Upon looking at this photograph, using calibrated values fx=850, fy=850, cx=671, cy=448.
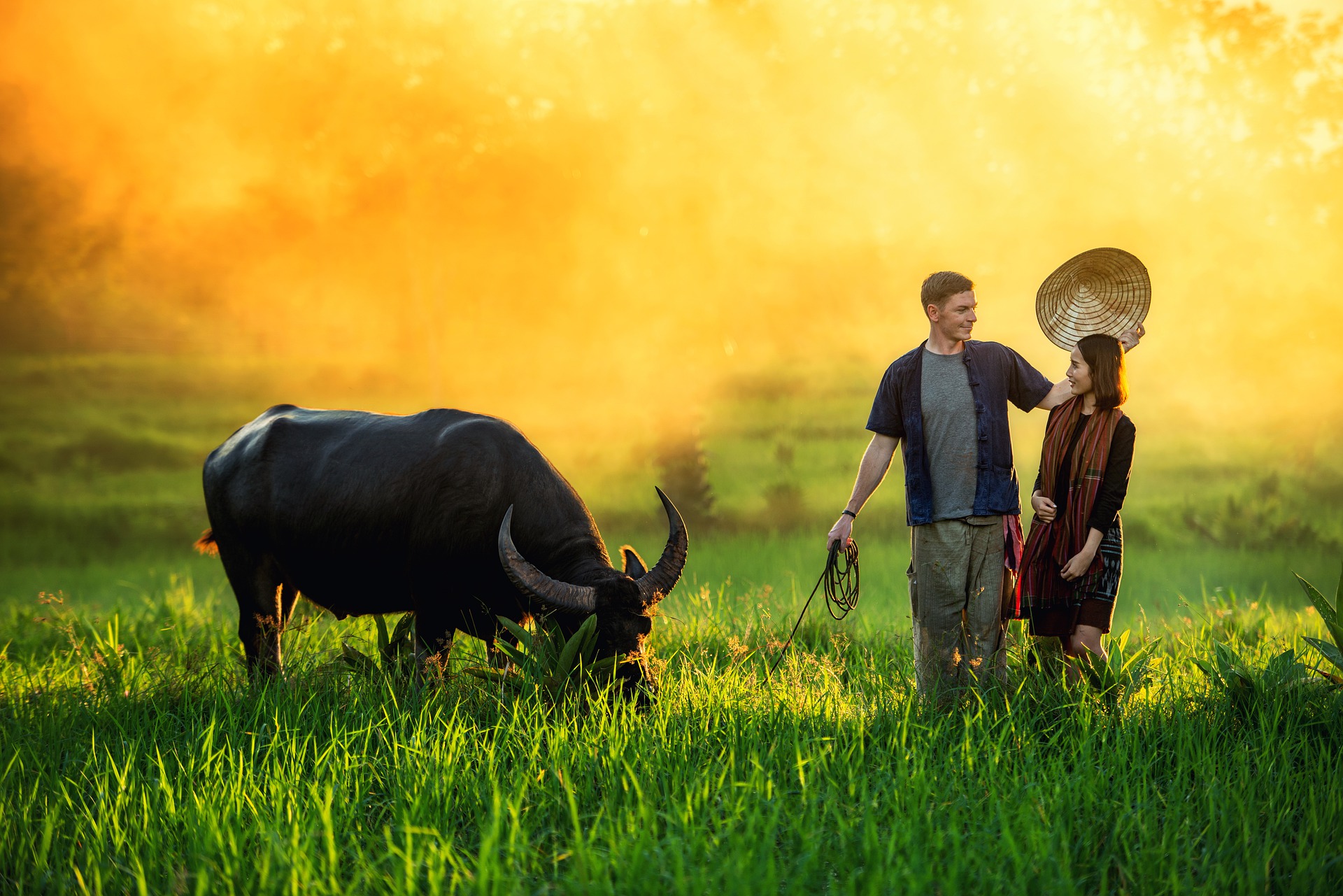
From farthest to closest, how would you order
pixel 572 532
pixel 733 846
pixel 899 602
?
1. pixel 899 602
2. pixel 572 532
3. pixel 733 846

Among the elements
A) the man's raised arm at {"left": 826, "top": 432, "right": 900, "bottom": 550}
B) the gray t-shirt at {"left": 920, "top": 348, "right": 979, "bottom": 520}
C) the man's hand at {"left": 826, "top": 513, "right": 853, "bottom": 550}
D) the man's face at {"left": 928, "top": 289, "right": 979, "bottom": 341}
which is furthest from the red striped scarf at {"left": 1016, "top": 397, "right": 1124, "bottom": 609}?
the man's hand at {"left": 826, "top": 513, "right": 853, "bottom": 550}

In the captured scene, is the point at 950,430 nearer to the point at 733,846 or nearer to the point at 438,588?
the point at 733,846

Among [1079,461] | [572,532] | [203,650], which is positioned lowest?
[203,650]

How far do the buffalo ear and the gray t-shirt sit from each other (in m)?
1.61

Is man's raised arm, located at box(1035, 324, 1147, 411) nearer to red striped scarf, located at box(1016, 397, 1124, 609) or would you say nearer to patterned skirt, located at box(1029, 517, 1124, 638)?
red striped scarf, located at box(1016, 397, 1124, 609)

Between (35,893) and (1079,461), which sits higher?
(1079,461)

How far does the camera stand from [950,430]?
4.21 metres

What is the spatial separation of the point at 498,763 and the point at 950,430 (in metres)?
2.61

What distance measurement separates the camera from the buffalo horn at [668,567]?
14.7 ft

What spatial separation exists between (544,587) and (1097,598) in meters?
2.68

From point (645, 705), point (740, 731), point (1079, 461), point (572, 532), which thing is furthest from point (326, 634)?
point (1079, 461)

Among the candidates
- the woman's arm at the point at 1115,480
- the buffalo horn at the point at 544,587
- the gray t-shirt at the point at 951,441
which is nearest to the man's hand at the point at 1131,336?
the woman's arm at the point at 1115,480

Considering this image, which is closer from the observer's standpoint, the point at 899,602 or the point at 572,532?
the point at 572,532

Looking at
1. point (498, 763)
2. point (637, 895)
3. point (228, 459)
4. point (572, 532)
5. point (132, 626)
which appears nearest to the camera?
point (637, 895)
